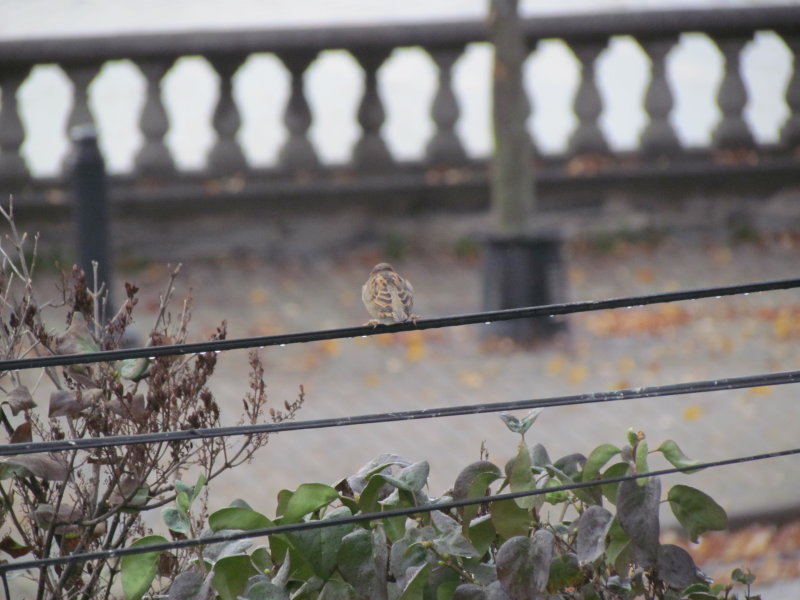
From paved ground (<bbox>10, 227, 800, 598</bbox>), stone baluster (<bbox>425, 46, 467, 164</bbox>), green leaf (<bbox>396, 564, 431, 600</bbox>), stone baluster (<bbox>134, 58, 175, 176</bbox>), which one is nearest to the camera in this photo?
green leaf (<bbox>396, 564, 431, 600</bbox>)

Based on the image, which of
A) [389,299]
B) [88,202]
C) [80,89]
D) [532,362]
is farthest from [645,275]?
[389,299]

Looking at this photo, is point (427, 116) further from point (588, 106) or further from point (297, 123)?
point (588, 106)

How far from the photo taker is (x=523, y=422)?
9.26 ft

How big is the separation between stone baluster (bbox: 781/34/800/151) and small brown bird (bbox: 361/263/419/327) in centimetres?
848

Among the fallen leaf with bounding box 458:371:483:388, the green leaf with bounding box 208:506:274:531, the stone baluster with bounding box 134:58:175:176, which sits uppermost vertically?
the stone baluster with bounding box 134:58:175:176

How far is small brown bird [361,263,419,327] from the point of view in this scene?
364cm

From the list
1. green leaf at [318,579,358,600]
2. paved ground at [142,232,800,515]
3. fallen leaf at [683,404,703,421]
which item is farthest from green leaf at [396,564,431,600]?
fallen leaf at [683,404,703,421]

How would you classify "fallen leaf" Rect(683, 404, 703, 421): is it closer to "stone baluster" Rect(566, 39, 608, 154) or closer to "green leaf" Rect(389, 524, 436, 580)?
"stone baluster" Rect(566, 39, 608, 154)

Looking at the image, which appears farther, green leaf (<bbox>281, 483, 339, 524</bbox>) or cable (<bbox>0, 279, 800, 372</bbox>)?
green leaf (<bbox>281, 483, 339, 524</bbox>)

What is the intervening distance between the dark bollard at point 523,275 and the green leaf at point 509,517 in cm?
615

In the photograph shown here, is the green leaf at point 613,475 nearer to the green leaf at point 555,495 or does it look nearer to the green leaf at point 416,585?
the green leaf at point 555,495

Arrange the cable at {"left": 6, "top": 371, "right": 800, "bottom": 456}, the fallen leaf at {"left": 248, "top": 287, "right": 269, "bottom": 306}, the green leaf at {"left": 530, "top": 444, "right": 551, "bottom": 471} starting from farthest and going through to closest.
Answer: the fallen leaf at {"left": 248, "top": 287, "right": 269, "bottom": 306}, the green leaf at {"left": 530, "top": 444, "right": 551, "bottom": 471}, the cable at {"left": 6, "top": 371, "right": 800, "bottom": 456}

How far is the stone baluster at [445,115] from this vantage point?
10.7 metres

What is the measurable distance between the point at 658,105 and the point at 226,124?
3.97 m
